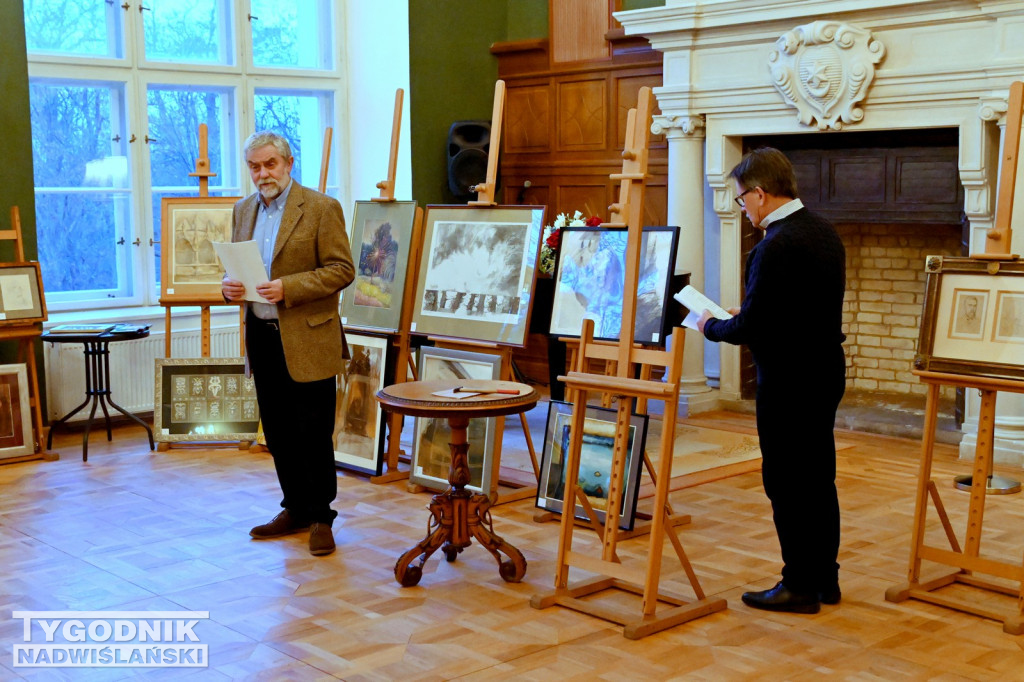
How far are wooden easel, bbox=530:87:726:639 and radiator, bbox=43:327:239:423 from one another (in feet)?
11.8

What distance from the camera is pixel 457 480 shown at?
13.9ft

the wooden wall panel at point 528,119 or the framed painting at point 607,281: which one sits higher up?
the wooden wall panel at point 528,119

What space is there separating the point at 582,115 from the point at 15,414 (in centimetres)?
409

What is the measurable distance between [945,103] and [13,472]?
5098 millimetres

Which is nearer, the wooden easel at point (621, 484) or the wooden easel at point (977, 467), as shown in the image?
the wooden easel at point (621, 484)

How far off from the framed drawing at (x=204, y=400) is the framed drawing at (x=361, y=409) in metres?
0.81

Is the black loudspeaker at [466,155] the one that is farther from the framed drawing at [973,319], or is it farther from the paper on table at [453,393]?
the framed drawing at [973,319]

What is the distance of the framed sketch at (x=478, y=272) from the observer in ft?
16.7

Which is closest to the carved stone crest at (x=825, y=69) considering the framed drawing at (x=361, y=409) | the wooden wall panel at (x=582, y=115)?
the wooden wall panel at (x=582, y=115)

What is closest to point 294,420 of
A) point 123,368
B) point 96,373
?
point 96,373

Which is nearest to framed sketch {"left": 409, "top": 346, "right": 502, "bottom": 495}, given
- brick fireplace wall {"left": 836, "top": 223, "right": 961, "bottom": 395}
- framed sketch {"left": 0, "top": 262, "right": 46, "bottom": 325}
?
framed sketch {"left": 0, "top": 262, "right": 46, "bottom": 325}

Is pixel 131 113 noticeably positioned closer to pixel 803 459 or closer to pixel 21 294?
pixel 21 294

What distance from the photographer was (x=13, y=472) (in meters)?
5.88

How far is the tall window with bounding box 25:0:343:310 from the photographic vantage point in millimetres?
7039
